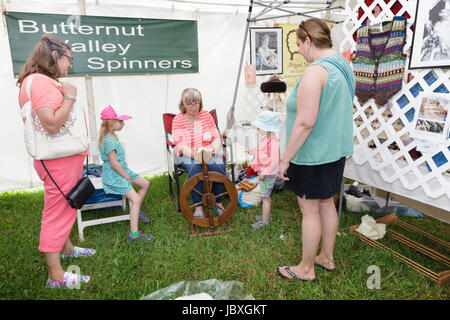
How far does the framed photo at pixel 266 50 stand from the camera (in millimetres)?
3887

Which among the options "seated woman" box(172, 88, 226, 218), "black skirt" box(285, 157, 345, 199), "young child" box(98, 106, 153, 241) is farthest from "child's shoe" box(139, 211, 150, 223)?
"black skirt" box(285, 157, 345, 199)

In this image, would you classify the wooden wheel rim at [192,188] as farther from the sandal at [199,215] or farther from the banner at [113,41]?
the banner at [113,41]

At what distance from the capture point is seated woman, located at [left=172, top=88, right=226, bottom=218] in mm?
2602

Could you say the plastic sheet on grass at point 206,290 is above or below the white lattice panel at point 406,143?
below

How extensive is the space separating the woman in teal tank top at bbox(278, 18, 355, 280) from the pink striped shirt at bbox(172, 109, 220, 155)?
1.22 m

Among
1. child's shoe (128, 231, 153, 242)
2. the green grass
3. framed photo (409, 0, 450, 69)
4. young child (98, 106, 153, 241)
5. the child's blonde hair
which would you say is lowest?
the green grass

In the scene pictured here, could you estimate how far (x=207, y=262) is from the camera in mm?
2066

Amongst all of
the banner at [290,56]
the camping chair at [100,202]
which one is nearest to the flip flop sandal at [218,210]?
the camping chair at [100,202]

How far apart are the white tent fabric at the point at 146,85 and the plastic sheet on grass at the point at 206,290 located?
2497 mm

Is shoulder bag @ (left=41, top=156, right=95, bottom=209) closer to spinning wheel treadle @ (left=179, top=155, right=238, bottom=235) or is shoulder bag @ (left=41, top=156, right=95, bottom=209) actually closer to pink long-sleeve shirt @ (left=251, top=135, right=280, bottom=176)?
spinning wheel treadle @ (left=179, top=155, right=238, bottom=235)

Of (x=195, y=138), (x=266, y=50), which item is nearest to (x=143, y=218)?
(x=195, y=138)

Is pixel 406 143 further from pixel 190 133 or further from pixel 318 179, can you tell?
pixel 190 133
